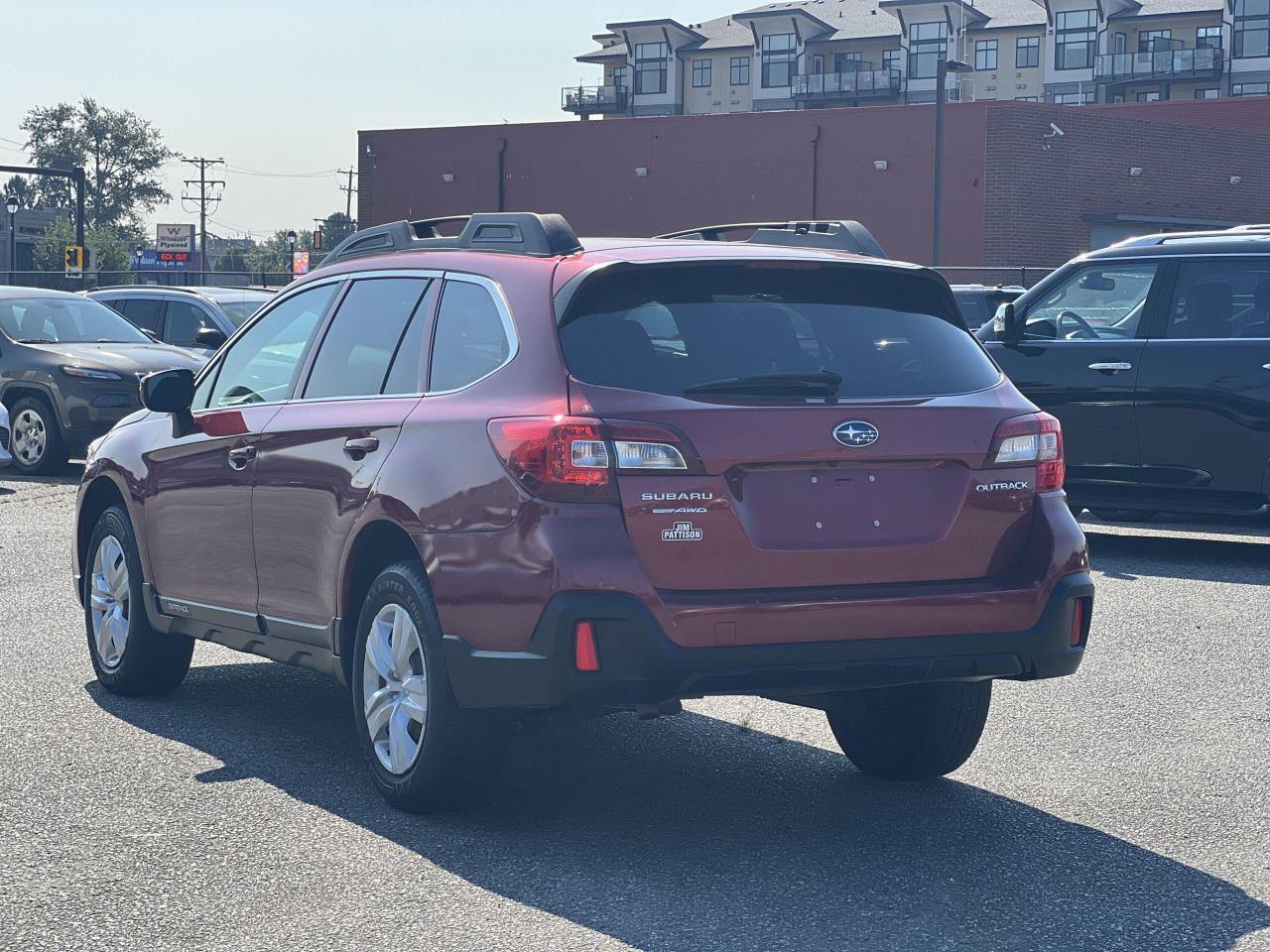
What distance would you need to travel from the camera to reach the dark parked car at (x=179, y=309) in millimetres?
21312

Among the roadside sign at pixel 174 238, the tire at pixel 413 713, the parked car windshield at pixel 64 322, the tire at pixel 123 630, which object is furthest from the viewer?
the roadside sign at pixel 174 238

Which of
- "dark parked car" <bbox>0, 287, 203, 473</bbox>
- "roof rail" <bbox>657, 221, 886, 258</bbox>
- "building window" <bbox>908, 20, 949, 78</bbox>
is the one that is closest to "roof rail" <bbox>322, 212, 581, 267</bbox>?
"roof rail" <bbox>657, 221, 886, 258</bbox>

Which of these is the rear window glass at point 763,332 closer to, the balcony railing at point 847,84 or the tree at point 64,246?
the tree at point 64,246

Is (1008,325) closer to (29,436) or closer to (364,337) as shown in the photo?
(364,337)

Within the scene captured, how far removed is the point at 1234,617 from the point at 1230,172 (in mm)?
47263

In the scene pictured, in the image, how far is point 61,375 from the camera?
1797 cm

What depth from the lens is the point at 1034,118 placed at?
50000mm

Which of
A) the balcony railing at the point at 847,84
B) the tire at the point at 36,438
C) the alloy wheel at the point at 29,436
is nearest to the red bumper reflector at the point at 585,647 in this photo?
the tire at the point at 36,438

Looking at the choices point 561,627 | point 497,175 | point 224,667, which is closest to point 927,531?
point 561,627

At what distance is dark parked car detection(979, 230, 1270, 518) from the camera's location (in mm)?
11523

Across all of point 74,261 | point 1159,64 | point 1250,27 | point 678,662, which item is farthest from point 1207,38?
point 678,662

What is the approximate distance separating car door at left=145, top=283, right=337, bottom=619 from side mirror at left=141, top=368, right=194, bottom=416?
3.1 inches

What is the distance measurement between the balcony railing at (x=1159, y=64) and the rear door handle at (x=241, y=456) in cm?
9459

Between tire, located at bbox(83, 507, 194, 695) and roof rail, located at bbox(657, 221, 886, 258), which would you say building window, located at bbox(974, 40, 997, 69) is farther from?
roof rail, located at bbox(657, 221, 886, 258)
